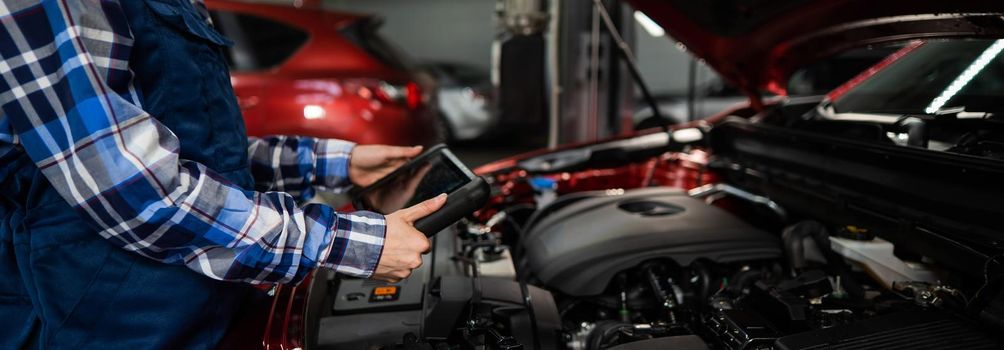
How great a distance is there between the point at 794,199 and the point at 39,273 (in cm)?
139

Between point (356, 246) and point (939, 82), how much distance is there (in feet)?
4.16

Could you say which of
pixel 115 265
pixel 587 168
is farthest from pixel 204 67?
pixel 587 168

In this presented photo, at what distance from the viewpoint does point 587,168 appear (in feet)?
7.25

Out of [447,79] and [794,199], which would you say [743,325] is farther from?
[447,79]

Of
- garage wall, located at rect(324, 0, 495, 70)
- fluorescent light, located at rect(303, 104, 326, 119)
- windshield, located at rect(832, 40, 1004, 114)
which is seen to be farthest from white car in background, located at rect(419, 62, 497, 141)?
windshield, located at rect(832, 40, 1004, 114)

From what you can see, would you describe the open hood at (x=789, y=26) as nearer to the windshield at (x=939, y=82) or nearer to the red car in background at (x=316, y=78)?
the windshield at (x=939, y=82)

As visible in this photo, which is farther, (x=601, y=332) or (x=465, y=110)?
(x=465, y=110)

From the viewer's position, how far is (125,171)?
78 centimetres

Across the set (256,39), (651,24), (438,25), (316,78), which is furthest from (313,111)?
(438,25)

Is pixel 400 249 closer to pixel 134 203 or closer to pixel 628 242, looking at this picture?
pixel 134 203

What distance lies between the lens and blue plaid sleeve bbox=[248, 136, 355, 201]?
1307mm

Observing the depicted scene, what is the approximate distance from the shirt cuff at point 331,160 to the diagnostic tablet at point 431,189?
0.06 meters

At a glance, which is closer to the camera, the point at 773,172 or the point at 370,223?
the point at 370,223

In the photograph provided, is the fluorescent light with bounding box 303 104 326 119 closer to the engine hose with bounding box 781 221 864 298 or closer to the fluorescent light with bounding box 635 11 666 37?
the fluorescent light with bounding box 635 11 666 37
